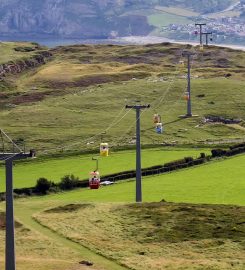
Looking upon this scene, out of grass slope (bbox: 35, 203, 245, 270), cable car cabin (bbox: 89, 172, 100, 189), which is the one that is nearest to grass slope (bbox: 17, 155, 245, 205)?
grass slope (bbox: 35, 203, 245, 270)

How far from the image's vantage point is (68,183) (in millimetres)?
111312

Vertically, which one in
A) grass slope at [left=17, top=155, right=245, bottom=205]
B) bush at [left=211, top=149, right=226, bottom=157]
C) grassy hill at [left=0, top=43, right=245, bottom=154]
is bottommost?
grass slope at [left=17, top=155, right=245, bottom=205]

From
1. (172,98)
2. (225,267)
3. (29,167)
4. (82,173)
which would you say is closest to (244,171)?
(82,173)

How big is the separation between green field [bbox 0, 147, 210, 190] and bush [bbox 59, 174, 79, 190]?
2.19 metres

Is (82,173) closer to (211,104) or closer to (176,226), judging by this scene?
(176,226)

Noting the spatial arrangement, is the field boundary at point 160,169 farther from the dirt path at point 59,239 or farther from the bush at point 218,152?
the dirt path at point 59,239

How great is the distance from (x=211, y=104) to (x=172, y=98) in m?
9.32

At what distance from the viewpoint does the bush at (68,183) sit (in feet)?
364

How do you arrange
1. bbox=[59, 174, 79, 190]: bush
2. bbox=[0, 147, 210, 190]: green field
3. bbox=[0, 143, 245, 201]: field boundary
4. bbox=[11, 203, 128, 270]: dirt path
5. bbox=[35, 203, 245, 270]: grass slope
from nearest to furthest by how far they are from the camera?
1. bbox=[11, 203, 128, 270]: dirt path
2. bbox=[35, 203, 245, 270]: grass slope
3. bbox=[0, 143, 245, 201]: field boundary
4. bbox=[59, 174, 79, 190]: bush
5. bbox=[0, 147, 210, 190]: green field

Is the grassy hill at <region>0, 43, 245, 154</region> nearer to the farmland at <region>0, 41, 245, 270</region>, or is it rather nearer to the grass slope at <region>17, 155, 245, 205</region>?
the farmland at <region>0, 41, 245, 270</region>

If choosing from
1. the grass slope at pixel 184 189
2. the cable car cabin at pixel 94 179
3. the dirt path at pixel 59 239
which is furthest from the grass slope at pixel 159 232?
the grass slope at pixel 184 189

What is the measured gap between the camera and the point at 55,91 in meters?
196

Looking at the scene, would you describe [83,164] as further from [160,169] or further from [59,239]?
[59,239]

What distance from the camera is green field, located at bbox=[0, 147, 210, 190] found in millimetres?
116375
